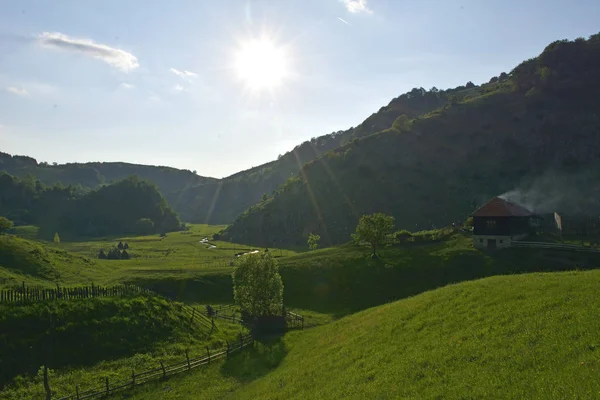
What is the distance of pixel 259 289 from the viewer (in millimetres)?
53281

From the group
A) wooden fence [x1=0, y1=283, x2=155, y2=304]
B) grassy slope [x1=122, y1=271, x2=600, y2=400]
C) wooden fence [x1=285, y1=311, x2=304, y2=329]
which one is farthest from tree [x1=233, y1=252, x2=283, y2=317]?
wooden fence [x1=0, y1=283, x2=155, y2=304]

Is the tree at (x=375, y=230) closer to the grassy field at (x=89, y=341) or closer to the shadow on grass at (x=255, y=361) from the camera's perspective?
the shadow on grass at (x=255, y=361)

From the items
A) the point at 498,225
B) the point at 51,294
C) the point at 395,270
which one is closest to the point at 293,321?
the point at 395,270

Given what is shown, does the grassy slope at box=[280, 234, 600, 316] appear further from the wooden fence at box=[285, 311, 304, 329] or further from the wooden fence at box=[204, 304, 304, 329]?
the wooden fence at box=[204, 304, 304, 329]

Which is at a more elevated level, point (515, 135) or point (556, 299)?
point (515, 135)

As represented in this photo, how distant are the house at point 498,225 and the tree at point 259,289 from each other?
49.4m

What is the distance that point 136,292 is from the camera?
47.7 metres

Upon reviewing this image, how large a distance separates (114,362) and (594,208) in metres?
146

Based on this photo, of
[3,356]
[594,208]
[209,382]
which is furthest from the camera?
[594,208]

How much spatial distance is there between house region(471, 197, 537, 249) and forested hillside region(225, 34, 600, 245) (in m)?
60.6

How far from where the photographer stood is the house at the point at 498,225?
78.4m

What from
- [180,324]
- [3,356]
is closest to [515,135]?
[180,324]

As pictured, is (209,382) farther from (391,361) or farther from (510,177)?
(510,177)

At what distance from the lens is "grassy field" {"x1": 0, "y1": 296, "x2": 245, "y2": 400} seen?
31.2m
